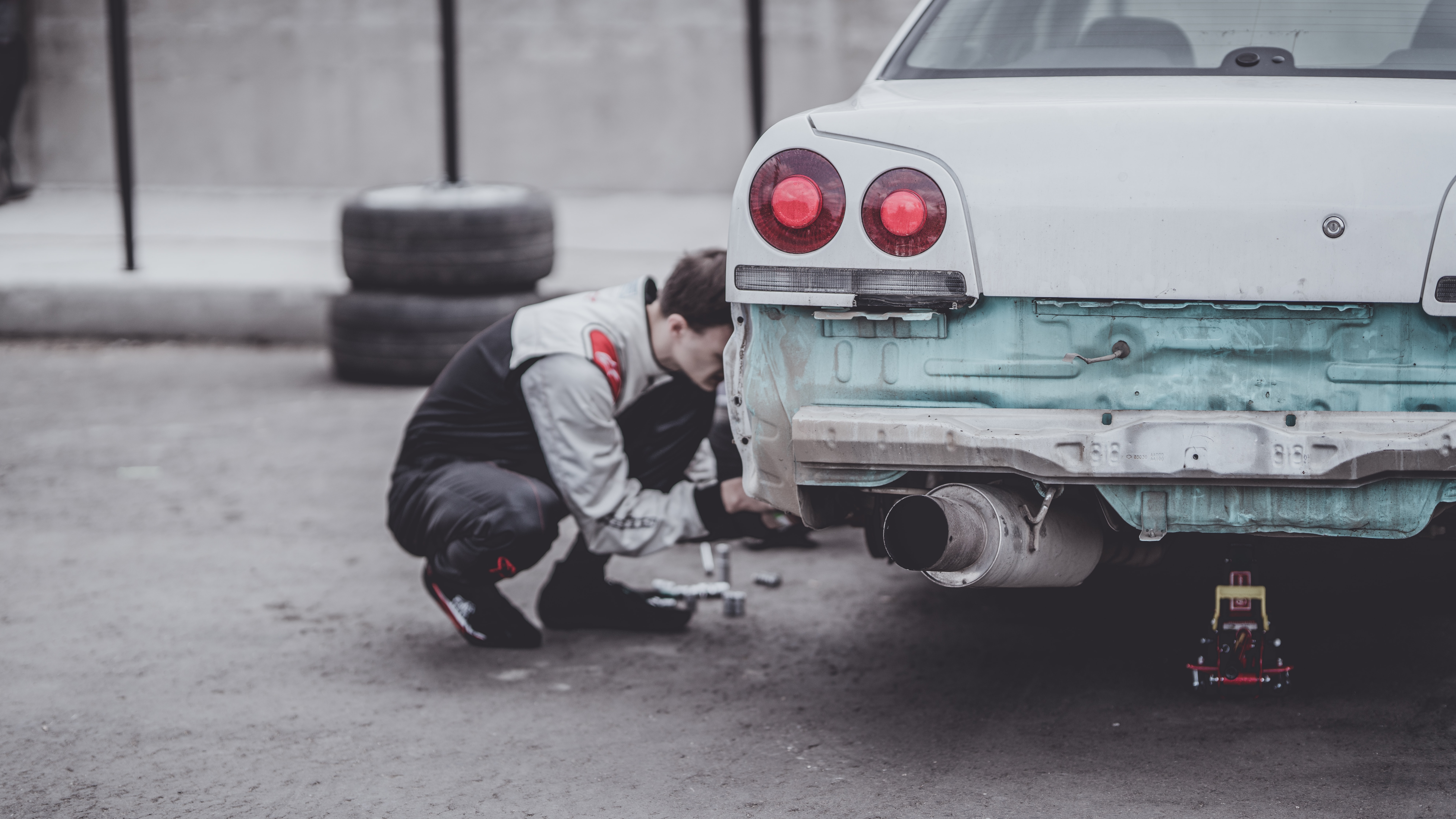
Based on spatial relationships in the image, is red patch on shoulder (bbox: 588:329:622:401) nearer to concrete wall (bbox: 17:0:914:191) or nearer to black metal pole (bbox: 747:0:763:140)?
black metal pole (bbox: 747:0:763:140)

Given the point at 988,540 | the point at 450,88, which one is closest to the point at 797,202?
the point at 988,540

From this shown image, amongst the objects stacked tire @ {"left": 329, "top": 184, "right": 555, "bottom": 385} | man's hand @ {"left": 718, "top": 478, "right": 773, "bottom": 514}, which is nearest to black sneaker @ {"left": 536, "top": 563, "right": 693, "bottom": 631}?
man's hand @ {"left": 718, "top": 478, "right": 773, "bottom": 514}

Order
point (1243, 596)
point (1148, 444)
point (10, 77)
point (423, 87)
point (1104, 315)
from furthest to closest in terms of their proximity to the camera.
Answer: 1. point (10, 77)
2. point (423, 87)
3. point (1243, 596)
4. point (1104, 315)
5. point (1148, 444)

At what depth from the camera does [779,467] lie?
2879 mm

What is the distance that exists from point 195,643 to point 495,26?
8900 millimetres

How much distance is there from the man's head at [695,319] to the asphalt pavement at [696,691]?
668mm

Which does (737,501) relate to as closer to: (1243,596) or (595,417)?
(595,417)

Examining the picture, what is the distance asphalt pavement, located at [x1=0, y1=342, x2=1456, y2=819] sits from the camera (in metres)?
2.82

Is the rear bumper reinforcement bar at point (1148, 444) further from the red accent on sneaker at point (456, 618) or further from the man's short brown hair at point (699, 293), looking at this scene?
the red accent on sneaker at point (456, 618)

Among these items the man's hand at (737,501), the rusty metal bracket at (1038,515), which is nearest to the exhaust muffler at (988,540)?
the rusty metal bracket at (1038,515)

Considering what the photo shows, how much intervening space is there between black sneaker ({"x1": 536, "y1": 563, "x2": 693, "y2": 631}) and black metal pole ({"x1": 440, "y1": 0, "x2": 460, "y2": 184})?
4.05 meters

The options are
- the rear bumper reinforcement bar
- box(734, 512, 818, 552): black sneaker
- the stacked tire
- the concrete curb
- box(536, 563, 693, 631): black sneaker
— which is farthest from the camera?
the concrete curb

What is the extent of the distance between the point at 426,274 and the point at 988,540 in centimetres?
453

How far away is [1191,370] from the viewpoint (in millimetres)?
2645
